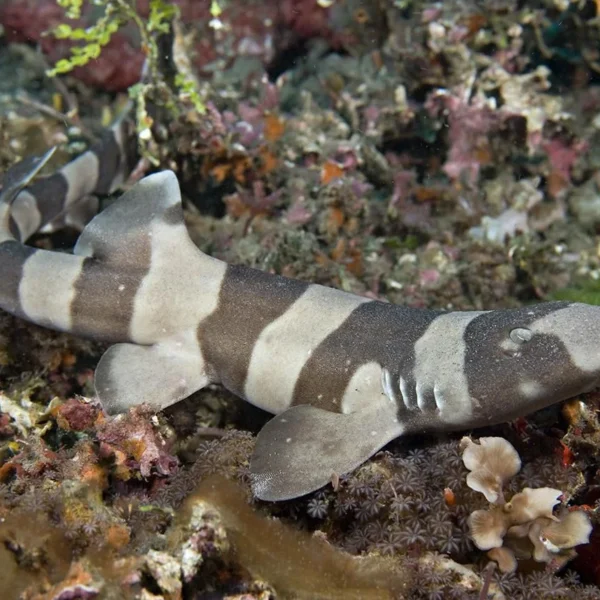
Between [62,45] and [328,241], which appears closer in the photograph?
[328,241]

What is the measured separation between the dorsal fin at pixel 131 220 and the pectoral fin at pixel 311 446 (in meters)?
1.54

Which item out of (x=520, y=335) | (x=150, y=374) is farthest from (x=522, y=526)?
(x=150, y=374)

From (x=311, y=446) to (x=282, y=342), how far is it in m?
0.70

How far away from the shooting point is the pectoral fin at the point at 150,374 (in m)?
3.89

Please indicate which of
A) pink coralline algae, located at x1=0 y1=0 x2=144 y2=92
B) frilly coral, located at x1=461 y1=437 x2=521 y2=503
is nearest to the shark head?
frilly coral, located at x1=461 y1=437 x2=521 y2=503

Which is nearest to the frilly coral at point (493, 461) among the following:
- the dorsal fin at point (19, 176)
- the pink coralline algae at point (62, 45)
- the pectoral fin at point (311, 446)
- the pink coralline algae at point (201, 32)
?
the pectoral fin at point (311, 446)

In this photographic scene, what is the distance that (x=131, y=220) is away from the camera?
427cm

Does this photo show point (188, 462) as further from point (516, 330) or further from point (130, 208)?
point (516, 330)

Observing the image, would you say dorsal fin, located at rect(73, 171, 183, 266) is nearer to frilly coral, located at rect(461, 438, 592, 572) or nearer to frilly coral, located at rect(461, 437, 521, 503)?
frilly coral, located at rect(461, 437, 521, 503)

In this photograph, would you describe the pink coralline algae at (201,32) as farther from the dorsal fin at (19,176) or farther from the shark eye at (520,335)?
the shark eye at (520,335)

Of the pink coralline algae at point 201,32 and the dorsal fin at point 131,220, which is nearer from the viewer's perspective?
the dorsal fin at point 131,220

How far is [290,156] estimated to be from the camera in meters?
6.20

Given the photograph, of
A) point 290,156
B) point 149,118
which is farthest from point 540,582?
point 149,118

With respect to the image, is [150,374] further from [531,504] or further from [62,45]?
[62,45]
